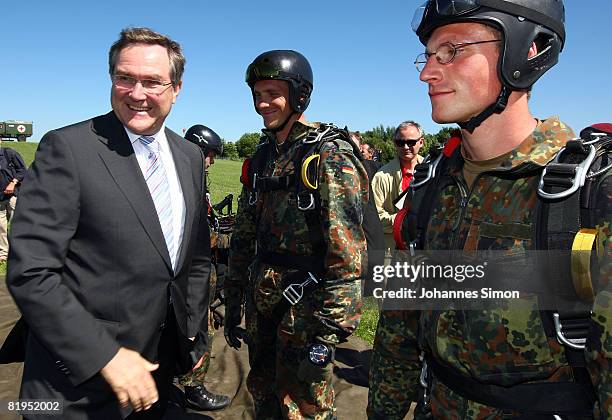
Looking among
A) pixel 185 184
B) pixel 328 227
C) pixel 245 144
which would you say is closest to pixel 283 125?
pixel 328 227

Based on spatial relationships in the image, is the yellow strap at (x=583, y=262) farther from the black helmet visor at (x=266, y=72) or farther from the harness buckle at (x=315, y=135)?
the black helmet visor at (x=266, y=72)

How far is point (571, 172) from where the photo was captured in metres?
1.49

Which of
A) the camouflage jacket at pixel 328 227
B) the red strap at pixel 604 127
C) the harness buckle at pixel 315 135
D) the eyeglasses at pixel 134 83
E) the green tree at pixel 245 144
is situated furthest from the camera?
the green tree at pixel 245 144

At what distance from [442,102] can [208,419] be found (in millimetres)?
3822

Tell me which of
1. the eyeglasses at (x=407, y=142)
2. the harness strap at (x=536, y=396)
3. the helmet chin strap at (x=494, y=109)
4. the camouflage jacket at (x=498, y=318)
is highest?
the eyeglasses at (x=407, y=142)

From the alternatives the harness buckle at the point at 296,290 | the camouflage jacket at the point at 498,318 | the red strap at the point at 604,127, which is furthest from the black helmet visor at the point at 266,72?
the red strap at the point at 604,127

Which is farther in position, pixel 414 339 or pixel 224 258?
pixel 224 258

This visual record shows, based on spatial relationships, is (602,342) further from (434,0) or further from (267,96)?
(267,96)

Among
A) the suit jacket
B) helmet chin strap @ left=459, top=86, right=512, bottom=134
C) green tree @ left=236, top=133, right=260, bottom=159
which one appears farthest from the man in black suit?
green tree @ left=236, top=133, right=260, bottom=159

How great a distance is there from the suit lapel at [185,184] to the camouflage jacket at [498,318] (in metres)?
1.37

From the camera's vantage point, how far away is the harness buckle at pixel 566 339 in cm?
144

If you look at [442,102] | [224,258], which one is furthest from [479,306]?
[224,258]

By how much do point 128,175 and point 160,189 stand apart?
0.22m

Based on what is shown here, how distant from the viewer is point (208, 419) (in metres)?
4.35
